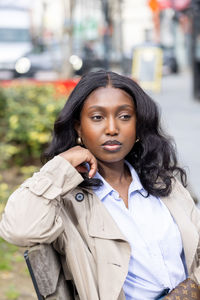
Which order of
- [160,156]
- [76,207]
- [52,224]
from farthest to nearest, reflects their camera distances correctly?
[160,156] → [76,207] → [52,224]

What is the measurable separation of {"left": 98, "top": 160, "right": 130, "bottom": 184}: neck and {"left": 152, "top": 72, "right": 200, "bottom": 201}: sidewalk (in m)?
2.05

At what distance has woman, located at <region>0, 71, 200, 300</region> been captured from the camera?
2.10 metres

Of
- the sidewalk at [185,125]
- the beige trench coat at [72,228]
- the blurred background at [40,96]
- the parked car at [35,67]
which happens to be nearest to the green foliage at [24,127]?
the blurred background at [40,96]

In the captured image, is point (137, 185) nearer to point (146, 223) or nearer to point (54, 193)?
point (146, 223)

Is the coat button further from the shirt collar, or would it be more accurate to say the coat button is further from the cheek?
the cheek

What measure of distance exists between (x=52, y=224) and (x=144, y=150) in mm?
649

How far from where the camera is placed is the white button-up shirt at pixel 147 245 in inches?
88.3

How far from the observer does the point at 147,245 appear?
2.26 metres

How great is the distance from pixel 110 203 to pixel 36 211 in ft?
1.18

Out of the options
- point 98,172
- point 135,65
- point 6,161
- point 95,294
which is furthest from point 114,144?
point 135,65

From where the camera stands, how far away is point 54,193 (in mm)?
2096

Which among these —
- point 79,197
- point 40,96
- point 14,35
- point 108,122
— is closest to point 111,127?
point 108,122

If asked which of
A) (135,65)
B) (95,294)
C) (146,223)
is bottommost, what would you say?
(135,65)

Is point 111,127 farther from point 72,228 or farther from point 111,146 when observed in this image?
point 72,228
